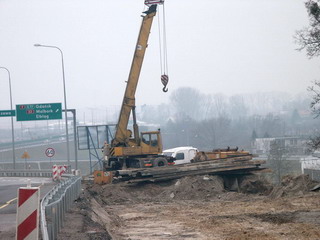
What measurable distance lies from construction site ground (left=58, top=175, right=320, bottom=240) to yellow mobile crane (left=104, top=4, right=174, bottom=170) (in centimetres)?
533

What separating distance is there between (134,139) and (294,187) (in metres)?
12.4

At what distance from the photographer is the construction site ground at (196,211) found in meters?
14.6

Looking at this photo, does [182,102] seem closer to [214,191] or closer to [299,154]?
[299,154]

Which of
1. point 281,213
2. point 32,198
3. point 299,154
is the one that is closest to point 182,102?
point 299,154

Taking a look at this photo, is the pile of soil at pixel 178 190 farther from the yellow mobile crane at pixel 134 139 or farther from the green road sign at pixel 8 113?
the green road sign at pixel 8 113

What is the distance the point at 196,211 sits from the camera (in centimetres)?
2098

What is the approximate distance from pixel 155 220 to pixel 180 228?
100 inches

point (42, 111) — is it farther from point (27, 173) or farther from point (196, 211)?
point (196, 211)

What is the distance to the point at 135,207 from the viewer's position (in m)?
24.0

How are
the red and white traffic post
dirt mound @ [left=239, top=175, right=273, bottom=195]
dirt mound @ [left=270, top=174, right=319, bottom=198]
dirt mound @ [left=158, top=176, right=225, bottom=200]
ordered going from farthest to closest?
dirt mound @ [left=239, top=175, right=273, bottom=195] < dirt mound @ [left=158, top=176, right=225, bottom=200] < dirt mound @ [left=270, top=174, right=319, bottom=198] < the red and white traffic post

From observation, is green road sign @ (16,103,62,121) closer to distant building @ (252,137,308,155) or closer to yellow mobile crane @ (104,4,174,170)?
yellow mobile crane @ (104,4,174,170)

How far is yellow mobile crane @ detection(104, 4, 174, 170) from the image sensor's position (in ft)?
114

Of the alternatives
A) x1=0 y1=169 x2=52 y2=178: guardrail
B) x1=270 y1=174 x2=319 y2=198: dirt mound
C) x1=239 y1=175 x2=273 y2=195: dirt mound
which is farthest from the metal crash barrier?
x1=270 y1=174 x2=319 y2=198: dirt mound

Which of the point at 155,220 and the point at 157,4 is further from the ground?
the point at 157,4
